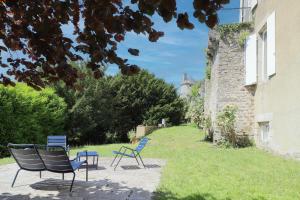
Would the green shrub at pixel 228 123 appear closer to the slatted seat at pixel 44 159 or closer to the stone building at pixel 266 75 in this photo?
the stone building at pixel 266 75

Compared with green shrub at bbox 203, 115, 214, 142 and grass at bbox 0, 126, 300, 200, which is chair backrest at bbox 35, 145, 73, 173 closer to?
grass at bbox 0, 126, 300, 200

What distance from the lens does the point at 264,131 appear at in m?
14.3

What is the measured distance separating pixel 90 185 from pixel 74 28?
13.8 feet

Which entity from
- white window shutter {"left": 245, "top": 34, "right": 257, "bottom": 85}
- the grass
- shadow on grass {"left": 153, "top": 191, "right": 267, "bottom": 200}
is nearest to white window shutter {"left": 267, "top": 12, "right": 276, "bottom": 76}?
white window shutter {"left": 245, "top": 34, "right": 257, "bottom": 85}

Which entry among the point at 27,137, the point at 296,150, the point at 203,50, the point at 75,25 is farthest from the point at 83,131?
the point at 75,25

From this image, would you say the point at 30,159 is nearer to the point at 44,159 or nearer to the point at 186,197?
the point at 44,159

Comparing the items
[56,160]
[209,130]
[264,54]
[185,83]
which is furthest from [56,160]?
[185,83]

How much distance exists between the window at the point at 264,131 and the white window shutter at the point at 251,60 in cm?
168

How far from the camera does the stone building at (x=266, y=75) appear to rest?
1095 cm

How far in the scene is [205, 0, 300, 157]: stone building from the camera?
10.9m

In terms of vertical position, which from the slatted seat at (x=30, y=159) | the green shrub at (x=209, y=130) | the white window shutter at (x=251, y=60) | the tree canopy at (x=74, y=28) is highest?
the white window shutter at (x=251, y=60)

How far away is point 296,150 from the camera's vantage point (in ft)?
35.0

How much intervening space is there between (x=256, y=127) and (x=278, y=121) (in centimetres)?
276

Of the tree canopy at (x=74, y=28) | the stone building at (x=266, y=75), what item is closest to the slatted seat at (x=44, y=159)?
the tree canopy at (x=74, y=28)
